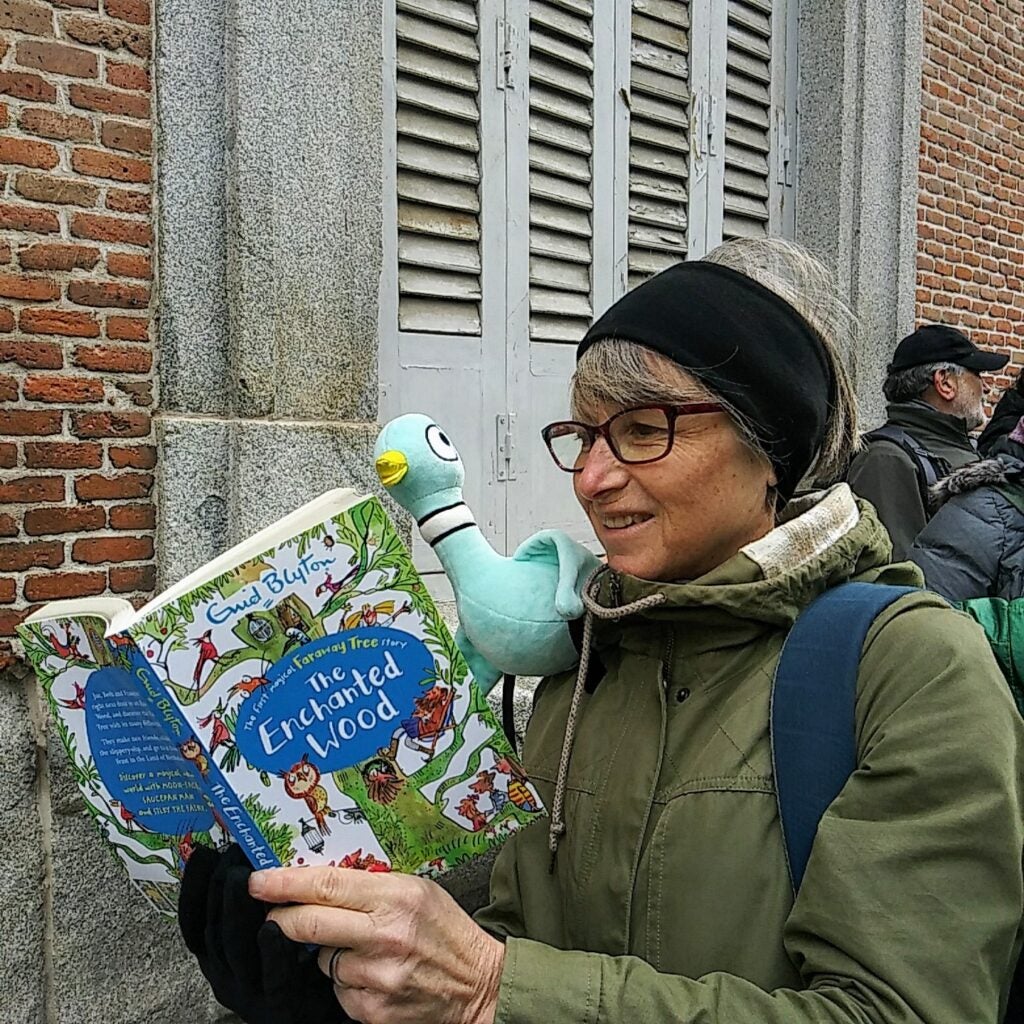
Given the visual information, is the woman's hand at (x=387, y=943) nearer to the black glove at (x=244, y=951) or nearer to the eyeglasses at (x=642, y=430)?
the black glove at (x=244, y=951)

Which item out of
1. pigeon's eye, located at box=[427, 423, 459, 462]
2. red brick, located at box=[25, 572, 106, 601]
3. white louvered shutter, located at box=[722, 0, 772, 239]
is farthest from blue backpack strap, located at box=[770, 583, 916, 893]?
white louvered shutter, located at box=[722, 0, 772, 239]

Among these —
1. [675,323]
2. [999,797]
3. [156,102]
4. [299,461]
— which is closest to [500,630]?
[675,323]

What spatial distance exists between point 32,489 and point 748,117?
4.11 metres

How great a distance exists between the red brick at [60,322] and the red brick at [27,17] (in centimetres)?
66

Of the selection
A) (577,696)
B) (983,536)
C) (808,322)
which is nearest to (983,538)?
(983,536)

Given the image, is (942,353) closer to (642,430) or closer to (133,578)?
(133,578)

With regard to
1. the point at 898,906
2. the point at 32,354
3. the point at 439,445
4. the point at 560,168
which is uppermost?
the point at 560,168

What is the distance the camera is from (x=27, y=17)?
267cm

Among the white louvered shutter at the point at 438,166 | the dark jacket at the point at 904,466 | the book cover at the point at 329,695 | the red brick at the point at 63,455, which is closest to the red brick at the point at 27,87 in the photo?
the red brick at the point at 63,455

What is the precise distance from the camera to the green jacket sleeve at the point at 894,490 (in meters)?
3.97

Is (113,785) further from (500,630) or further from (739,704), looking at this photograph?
(739,704)

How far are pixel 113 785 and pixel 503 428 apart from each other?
9.70ft

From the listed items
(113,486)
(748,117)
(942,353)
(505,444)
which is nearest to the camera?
(113,486)

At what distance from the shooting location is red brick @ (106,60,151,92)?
2.83 meters
